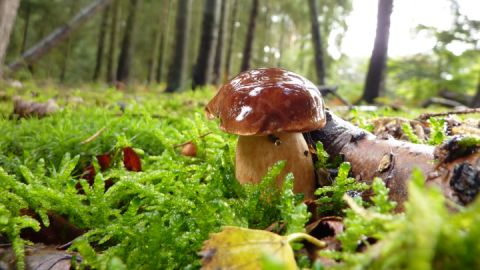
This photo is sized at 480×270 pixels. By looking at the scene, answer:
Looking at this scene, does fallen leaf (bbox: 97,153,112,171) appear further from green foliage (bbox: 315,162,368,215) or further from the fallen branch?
green foliage (bbox: 315,162,368,215)

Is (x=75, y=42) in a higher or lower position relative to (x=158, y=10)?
lower

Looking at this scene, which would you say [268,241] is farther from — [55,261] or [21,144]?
[21,144]

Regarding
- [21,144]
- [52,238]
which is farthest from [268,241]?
[21,144]

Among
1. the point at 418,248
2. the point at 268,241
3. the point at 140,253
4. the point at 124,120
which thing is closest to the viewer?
the point at 418,248

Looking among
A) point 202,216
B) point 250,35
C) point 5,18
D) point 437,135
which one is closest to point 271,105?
point 202,216

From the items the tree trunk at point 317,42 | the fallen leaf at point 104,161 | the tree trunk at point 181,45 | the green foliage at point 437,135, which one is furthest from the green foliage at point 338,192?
the tree trunk at point 317,42

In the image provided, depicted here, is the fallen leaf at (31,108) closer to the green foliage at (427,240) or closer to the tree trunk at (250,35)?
the green foliage at (427,240)

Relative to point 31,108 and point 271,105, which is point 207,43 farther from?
point 271,105
